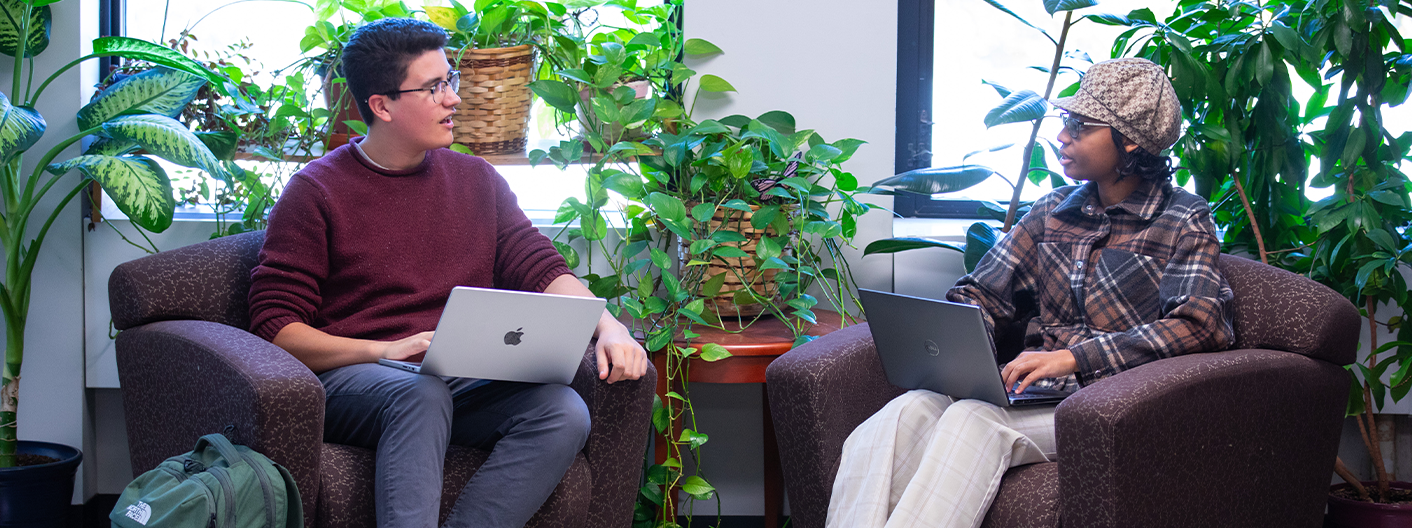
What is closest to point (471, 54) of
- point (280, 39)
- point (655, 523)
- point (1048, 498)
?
point (280, 39)

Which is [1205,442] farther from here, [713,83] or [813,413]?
[713,83]

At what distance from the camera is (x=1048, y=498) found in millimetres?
1361

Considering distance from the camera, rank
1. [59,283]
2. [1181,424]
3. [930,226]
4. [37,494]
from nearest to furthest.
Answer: [1181,424], [37,494], [59,283], [930,226]

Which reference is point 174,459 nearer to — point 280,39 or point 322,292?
point 322,292

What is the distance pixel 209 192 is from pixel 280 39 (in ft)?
1.44

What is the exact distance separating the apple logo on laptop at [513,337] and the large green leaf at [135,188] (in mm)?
859

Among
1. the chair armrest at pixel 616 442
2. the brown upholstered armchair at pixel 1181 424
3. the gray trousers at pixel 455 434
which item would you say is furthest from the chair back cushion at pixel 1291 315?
the gray trousers at pixel 455 434

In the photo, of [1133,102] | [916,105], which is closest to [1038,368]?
[1133,102]

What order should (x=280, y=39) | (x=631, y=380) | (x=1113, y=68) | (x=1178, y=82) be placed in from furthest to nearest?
(x=280, y=39) → (x=1178, y=82) → (x=1113, y=68) → (x=631, y=380)

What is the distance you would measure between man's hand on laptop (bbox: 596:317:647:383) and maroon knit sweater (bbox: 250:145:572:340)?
32 centimetres

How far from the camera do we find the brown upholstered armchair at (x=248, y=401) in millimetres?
1306

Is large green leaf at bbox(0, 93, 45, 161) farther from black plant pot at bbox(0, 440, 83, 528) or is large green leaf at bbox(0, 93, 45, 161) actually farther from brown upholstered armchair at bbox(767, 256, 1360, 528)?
brown upholstered armchair at bbox(767, 256, 1360, 528)

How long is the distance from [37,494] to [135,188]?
2.21ft

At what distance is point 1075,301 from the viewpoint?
68.8 inches
